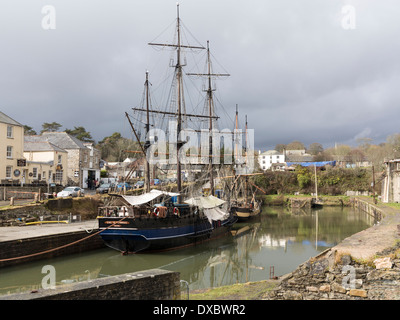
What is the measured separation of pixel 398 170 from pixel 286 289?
3379cm

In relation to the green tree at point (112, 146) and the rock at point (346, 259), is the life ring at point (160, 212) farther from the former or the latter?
the green tree at point (112, 146)

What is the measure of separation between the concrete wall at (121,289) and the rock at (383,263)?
262 inches

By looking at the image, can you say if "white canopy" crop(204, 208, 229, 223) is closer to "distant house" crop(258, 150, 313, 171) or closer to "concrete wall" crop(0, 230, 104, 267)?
"concrete wall" crop(0, 230, 104, 267)

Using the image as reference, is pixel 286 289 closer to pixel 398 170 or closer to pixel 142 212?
pixel 142 212

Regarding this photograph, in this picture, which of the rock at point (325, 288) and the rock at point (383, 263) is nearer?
the rock at point (325, 288)

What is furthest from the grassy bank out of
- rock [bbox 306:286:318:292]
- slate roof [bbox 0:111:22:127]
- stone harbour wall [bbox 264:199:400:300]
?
rock [bbox 306:286:318:292]

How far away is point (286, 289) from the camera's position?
987 centimetres

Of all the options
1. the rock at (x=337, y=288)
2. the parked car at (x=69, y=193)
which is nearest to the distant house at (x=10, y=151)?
the parked car at (x=69, y=193)

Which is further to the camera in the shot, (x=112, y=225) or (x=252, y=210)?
(x=252, y=210)

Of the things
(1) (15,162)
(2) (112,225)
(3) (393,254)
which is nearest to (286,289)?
(3) (393,254)

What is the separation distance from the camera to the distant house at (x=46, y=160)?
35.2 m

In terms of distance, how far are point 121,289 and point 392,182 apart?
39647 millimetres

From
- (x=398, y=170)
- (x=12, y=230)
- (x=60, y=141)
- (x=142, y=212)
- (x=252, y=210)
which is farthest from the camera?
(x=60, y=141)

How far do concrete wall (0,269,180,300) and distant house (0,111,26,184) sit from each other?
26.6 metres
